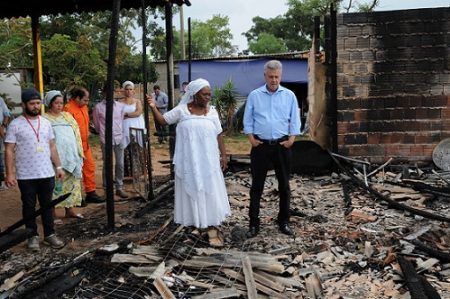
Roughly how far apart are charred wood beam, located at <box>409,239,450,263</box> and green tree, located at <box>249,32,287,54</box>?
36834mm

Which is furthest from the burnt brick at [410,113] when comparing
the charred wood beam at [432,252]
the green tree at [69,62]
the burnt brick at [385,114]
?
the green tree at [69,62]

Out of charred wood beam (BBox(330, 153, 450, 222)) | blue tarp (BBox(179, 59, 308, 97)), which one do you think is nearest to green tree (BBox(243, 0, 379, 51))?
blue tarp (BBox(179, 59, 308, 97))

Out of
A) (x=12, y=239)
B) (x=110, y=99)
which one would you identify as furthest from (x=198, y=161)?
(x=12, y=239)

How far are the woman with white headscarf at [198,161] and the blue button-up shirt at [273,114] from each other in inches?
19.2

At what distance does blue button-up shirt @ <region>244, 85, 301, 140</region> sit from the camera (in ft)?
17.1

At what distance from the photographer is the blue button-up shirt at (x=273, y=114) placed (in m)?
5.20

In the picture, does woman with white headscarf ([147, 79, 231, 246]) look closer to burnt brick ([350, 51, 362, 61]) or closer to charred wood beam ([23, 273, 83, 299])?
charred wood beam ([23, 273, 83, 299])

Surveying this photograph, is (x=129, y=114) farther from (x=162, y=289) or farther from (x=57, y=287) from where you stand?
(x=162, y=289)

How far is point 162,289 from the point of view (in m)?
3.87

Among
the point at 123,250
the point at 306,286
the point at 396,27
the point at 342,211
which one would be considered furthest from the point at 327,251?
the point at 396,27

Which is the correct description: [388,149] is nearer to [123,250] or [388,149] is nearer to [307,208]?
[307,208]

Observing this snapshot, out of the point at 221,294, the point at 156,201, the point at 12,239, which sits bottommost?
the point at 221,294

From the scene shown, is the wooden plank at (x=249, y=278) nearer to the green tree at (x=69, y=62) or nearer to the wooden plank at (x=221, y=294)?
the wooden plank at (x=221, y=294)

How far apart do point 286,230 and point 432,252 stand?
154 centimetres
